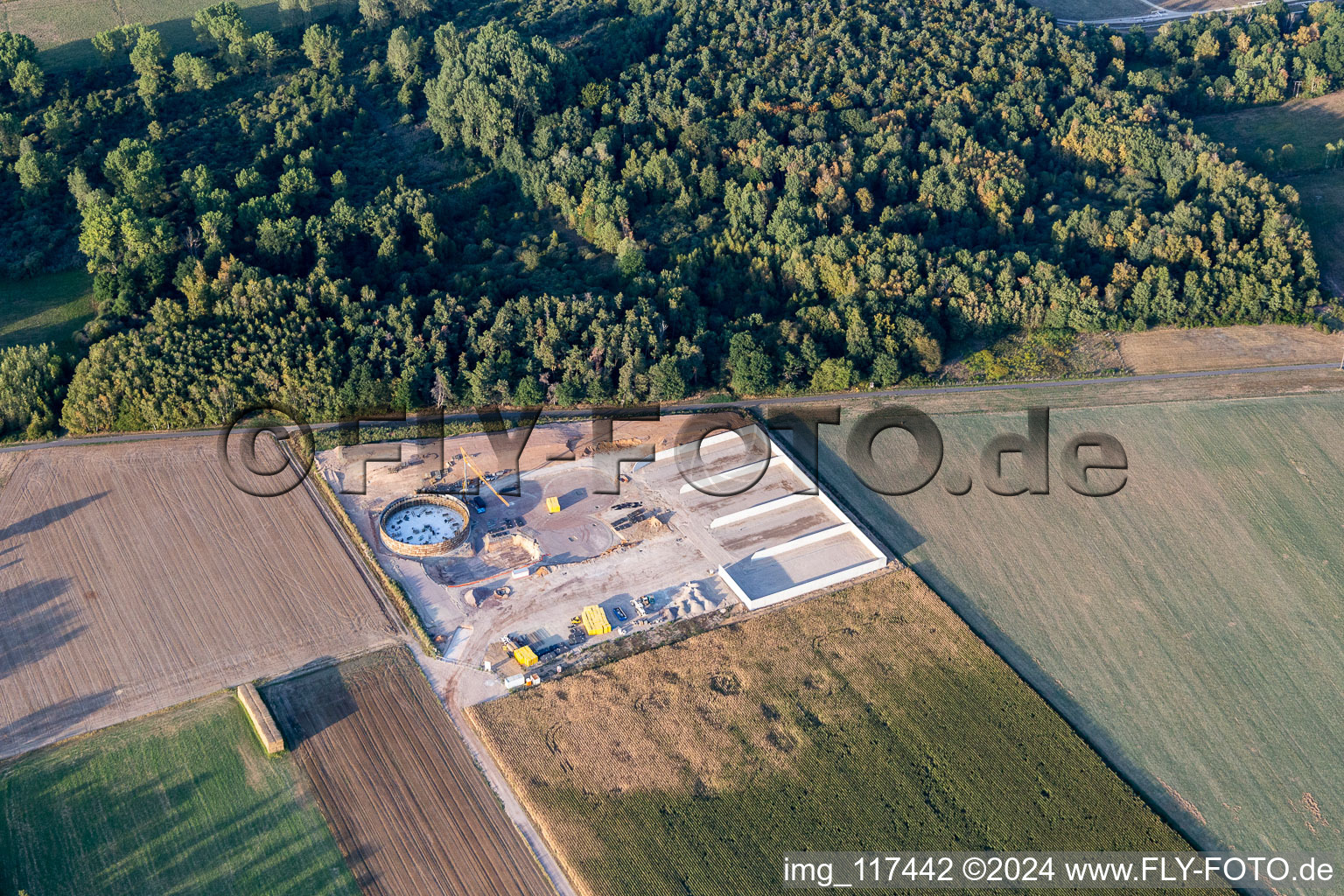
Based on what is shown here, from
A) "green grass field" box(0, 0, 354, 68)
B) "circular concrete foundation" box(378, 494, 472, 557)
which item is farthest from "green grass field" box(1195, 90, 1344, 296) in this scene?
"green grass field" box(0, 0, 354, 68)

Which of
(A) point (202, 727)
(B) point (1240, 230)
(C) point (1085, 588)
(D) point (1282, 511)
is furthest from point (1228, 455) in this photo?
(A) point (202, 727)

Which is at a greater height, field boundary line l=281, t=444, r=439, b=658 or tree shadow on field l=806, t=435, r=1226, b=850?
field boundary line l=281, t=444, r=439, b=658

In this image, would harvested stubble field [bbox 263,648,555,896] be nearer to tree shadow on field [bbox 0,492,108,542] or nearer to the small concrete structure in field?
the small concrete structure in field

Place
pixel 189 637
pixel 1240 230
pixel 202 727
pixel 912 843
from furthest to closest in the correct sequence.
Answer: pixel 1240 230 < pixel 189 637 < pixel 202 727 < pixel 912 843

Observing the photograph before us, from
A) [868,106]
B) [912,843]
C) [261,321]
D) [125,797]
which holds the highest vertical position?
[868,106]

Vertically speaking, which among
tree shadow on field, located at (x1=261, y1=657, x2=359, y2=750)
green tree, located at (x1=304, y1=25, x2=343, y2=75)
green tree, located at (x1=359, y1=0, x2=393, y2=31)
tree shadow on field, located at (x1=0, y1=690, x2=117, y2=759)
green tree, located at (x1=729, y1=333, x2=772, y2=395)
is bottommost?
tree shadow on field, located at (x1=261, y1=657, x2=359, y2=750)

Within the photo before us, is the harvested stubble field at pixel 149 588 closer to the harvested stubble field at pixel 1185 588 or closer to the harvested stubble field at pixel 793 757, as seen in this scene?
the harvested stubble field at pixel 793 757

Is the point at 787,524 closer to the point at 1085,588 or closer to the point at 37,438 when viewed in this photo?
the point at 1085,588

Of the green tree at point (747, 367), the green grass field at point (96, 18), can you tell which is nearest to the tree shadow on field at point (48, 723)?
the green tree at point (747, 367)
